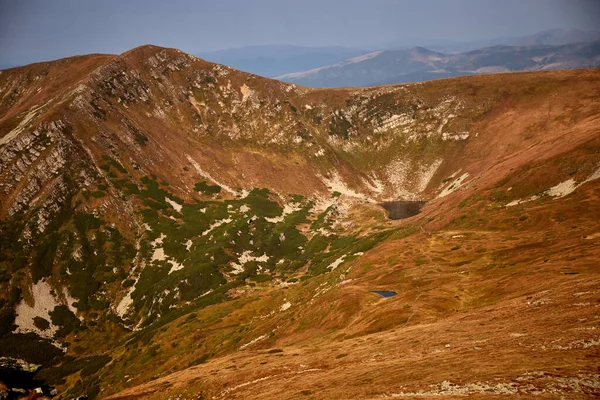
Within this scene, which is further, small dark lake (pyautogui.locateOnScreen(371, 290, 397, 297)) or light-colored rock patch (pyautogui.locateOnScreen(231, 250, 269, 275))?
light-colored rock patch (pyautogui.locateOnScreen(231, 250, 269, 275))

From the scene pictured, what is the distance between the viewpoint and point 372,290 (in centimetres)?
6066

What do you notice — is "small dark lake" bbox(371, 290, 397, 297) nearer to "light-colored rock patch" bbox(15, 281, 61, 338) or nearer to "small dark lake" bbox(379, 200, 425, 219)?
"light-colored rock patch" bbox(15, 281, 61, 338)

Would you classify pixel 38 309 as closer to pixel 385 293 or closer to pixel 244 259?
pixel 244 259

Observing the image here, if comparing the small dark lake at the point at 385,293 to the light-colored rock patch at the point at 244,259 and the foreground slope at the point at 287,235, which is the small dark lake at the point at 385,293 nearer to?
the foreground slope at the point at 287,235

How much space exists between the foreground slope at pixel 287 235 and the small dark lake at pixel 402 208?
633 centimetres

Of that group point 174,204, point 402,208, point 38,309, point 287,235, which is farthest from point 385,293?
point 174,204

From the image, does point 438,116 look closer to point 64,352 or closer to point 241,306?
point 241,306

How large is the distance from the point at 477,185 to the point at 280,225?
232ft

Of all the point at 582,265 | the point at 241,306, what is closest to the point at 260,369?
the point at 582,265

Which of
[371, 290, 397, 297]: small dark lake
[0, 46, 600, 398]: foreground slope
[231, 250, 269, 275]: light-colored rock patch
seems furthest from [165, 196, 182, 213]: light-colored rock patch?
[371, 290, 397, 297]: small dark lake

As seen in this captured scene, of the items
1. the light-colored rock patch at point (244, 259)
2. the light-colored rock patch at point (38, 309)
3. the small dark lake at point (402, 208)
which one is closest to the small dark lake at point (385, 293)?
the light-colored rock patch at point (244, 259)

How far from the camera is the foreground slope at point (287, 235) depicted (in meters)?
33.4

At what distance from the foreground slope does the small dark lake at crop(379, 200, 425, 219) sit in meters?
6.33

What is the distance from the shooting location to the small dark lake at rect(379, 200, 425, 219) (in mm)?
141875
